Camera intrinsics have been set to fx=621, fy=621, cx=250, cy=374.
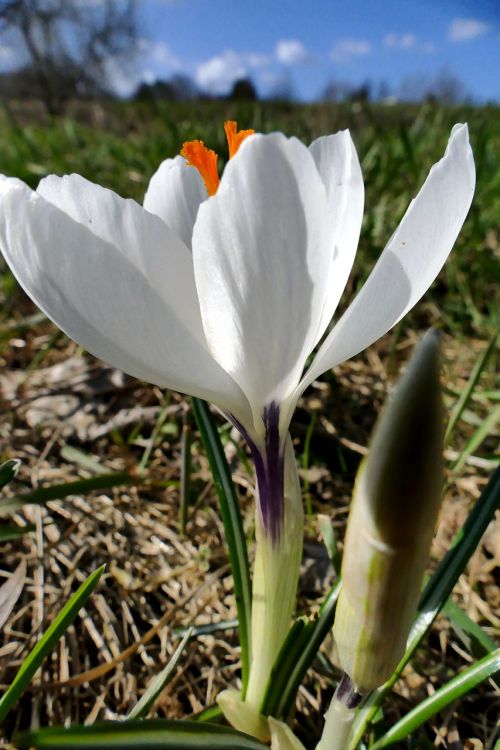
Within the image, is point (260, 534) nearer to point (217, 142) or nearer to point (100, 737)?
point (100, 737)

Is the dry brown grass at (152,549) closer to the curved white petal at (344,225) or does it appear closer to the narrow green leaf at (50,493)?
the narrow green leaf at (50,493)

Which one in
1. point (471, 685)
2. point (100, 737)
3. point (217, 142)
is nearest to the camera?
point (100, 737)

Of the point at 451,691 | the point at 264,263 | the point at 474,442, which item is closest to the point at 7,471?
the point at 264,263

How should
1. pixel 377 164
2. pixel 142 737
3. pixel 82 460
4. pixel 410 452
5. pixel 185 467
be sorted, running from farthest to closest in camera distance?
pixel 377 164 < pixel 82 460 < pixel 185 467 < pixel 142 737 < pixel 410 452

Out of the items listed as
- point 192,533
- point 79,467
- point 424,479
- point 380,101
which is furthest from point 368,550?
point 380,101

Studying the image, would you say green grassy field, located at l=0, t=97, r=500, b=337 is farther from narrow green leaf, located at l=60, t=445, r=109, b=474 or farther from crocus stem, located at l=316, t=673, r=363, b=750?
crocus stem, located at l=316, t=673, r=363, b=750

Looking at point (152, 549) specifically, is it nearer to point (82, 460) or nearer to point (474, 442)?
point (82, 460)
